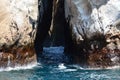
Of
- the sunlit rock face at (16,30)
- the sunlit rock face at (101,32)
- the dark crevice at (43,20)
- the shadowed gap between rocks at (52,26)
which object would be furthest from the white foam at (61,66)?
the dark crevice at (43,20)

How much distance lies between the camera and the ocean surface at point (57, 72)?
58.4 ft

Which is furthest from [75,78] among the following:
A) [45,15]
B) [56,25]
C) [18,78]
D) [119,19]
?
[56,25]

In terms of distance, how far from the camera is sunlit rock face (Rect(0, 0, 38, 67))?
763 inches

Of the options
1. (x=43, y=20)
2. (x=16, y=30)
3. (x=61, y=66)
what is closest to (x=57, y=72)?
(x=61, y=66)

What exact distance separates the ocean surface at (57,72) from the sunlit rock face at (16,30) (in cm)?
52

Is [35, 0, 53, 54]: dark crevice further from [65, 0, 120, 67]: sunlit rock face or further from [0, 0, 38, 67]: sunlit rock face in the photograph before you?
[65, 0, 120, 67]: sunlit rock face

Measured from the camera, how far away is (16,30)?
19547 mm

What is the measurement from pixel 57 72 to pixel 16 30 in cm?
272

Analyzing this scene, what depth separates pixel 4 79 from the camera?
57.2 feet

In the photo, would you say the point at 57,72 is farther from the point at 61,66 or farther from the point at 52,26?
the point at 52,26

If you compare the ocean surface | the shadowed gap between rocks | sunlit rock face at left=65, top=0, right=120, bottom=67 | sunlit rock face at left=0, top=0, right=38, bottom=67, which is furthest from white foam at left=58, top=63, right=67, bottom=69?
the shadowed gap between rocks

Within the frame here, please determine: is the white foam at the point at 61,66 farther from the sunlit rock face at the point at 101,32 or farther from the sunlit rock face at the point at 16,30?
the sunlit rock face at the point at 16,30

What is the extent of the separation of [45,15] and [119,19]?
6025 millimetres

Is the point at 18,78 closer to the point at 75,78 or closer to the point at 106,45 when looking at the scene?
the point at 75,78
